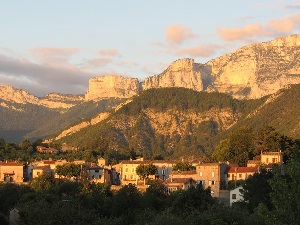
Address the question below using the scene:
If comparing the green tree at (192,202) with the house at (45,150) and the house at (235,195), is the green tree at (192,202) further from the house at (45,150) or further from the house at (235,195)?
the house at (45,150)

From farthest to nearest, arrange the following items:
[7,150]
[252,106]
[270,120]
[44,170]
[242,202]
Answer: [252,106], [270,120], [7,150], [44,170], [242,202]

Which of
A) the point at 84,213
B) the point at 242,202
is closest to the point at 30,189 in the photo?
the point at 242,202

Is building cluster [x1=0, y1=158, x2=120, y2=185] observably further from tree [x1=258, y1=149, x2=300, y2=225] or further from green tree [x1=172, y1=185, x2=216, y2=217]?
tree [x1=258, y1=149, x2=300, y2=225]

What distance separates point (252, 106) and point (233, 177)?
369ft

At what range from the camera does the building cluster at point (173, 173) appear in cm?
8038

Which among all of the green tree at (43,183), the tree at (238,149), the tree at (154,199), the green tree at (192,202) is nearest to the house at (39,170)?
the green tree at (43,183)

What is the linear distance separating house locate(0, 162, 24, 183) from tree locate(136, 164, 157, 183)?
698 inches

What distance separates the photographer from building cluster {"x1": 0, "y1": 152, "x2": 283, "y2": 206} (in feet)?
264

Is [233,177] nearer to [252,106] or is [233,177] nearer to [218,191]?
[218,191]

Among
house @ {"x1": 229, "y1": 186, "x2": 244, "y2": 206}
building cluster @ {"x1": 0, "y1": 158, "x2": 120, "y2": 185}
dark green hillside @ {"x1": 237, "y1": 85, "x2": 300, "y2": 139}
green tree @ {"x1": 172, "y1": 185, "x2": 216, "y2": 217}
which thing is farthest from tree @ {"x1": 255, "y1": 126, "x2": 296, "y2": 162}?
dark green hillside @ {"x1": 237, "y1": 85, "x2": 300, "y2": 139}

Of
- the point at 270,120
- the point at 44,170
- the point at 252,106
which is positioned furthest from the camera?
the point at 252,106

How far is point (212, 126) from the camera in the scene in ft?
642

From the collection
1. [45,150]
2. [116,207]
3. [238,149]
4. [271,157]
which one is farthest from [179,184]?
[45,150]

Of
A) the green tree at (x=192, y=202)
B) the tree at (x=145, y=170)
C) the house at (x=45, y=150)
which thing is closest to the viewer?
the green tree at (x=192, y=202)
